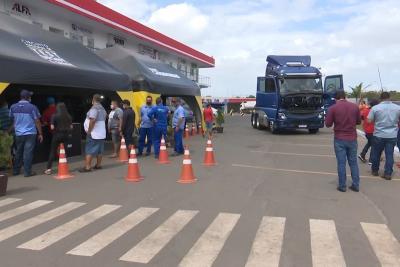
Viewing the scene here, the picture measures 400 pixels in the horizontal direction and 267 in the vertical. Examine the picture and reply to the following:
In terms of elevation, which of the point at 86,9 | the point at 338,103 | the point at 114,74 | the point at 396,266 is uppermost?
the point at 86,9

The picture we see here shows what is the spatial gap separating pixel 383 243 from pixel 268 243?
138 cm

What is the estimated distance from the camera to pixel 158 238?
19.0 ft

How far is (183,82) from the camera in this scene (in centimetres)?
2225

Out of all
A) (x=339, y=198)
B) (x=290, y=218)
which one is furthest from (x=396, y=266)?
(x=339, y=198)

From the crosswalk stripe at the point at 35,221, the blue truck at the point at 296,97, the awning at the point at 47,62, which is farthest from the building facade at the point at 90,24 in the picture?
the crosswalk stripe at the point at 35,221

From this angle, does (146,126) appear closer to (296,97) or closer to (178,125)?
(178,125)

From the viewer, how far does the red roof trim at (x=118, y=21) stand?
69.3 ft

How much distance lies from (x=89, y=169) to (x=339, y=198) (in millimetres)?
6115

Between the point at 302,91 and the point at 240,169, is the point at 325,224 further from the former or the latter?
the point at 302,91

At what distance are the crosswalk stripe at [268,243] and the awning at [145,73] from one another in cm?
1135

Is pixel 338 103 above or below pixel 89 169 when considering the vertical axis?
above

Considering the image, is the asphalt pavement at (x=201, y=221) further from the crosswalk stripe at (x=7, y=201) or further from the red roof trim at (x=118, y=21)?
the red roof trim at (x=118, y=21)

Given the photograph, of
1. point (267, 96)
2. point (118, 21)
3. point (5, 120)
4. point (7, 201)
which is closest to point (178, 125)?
point (5, 120)

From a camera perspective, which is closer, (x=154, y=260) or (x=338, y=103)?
(x=154, y=260)
